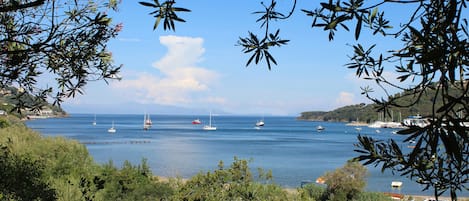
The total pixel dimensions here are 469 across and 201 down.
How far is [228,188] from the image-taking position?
891cm

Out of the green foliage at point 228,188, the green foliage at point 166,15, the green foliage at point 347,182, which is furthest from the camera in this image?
the green foliage at point 347,182

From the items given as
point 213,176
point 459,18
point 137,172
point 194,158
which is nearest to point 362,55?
point 459,18

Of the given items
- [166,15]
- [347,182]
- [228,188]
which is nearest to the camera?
[166,15]

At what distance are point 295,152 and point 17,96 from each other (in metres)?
39.2

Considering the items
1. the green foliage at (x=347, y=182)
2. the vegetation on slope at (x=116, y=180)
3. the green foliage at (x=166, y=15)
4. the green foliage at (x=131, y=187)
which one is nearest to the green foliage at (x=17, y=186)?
the vegetation on slope at (x=116, y=180)

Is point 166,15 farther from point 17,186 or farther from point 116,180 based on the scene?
point 116,180

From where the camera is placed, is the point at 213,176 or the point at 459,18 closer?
the point at 459,18

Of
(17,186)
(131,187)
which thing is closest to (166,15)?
(17,186)

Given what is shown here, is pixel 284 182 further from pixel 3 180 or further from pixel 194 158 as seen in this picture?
pixel 3 180

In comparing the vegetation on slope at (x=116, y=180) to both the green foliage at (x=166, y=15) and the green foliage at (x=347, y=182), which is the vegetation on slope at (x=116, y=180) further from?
the green foliage at (x=347, y=182)

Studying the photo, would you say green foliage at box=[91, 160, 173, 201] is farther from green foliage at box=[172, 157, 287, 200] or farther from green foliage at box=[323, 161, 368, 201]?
green foliage at box=[323, 161, 368, 201]

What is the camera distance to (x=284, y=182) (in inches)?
984

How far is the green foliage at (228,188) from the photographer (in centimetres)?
867

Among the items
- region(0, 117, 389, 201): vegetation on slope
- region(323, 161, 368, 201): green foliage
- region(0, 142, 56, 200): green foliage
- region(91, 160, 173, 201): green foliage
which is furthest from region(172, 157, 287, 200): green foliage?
region(323, 161, 368, 201): green foliage
